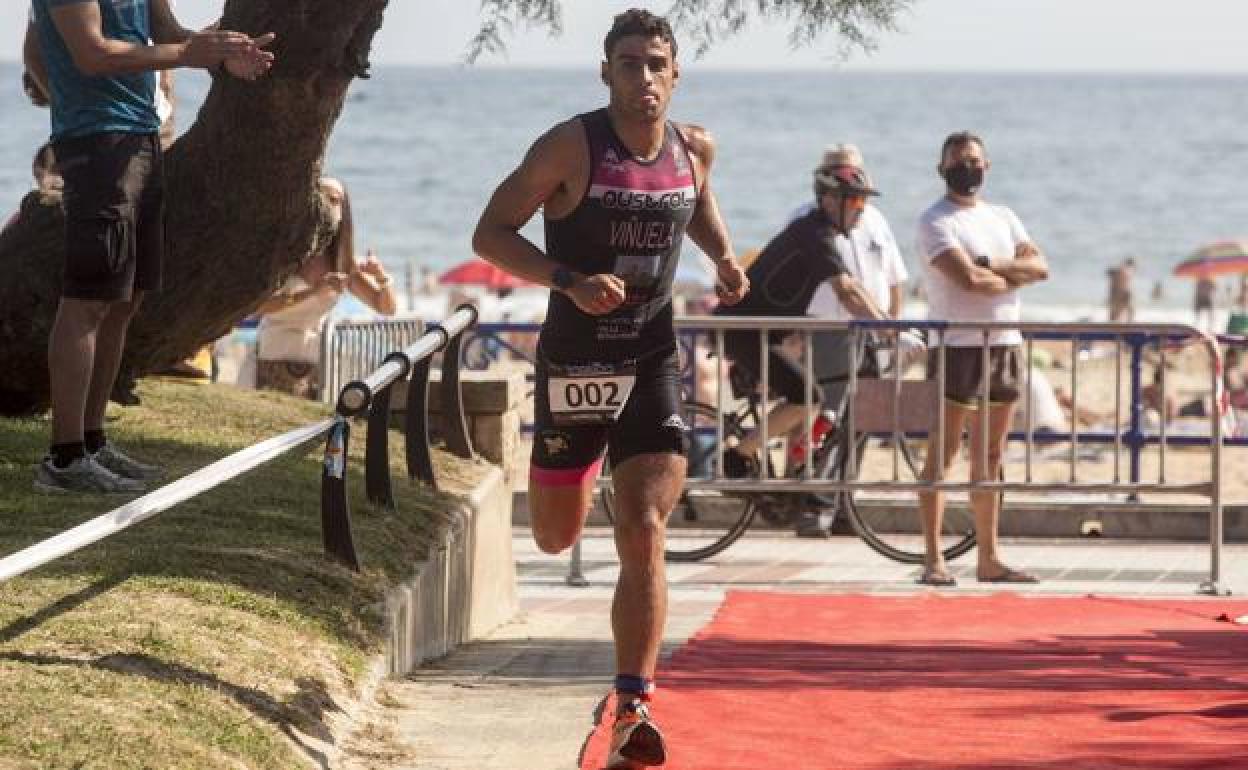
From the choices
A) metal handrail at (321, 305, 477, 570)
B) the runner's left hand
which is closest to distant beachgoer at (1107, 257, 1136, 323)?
metal handrail at (321, 305, 477, 570)

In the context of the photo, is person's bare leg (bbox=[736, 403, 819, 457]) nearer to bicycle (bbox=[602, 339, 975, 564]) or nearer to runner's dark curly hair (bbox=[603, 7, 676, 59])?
bicycle (bbox=[602, 339, 975, 564])

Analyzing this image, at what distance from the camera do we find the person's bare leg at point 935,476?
14.4 m

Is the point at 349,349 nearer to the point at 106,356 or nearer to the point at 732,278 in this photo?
the point at 106,356

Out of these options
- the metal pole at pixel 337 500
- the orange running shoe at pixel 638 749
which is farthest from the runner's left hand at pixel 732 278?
the orange running shoe at pixel 638 749

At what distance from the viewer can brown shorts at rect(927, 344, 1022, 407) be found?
14.2 meters

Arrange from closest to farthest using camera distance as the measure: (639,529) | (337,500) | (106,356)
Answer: (639,529), (337,500), (106,356)

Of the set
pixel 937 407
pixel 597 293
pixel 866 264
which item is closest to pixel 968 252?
pixel 937 407

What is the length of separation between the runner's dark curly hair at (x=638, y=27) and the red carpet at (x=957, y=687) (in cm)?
206

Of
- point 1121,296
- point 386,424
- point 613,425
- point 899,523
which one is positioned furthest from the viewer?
point 1121,296

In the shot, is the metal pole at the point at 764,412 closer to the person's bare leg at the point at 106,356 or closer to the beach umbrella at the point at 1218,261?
the person's bare leg at the point at 106,356

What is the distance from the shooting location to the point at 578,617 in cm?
1291

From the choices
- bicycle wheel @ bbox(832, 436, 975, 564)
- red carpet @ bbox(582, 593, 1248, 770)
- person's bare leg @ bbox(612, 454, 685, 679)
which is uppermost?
person's bare leg @ bbox(612, 454, 685, 679)

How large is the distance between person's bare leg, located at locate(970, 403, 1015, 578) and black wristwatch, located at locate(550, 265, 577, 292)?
22.0 feet

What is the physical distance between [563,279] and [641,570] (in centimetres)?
88
